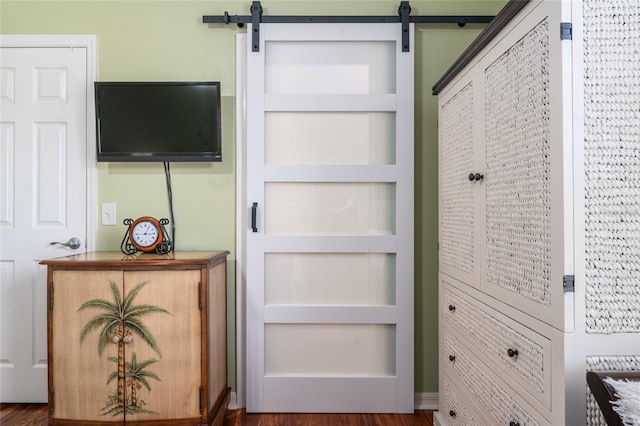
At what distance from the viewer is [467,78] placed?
1.69 m

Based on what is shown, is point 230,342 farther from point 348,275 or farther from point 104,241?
point 104,241

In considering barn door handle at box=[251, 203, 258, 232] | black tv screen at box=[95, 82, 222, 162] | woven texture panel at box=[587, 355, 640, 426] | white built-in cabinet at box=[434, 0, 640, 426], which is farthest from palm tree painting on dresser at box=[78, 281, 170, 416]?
woven texture panel at box=[587, 355, 640, 426]

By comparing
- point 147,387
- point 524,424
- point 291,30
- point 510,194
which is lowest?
point 147,387

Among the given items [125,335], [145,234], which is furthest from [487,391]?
[145,234]

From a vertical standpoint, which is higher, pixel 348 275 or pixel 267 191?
pixel 267 191

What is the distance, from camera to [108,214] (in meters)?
2.36

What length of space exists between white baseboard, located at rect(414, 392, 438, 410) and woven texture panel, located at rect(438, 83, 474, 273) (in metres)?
0.89

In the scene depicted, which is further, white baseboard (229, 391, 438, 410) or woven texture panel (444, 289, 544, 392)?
white baseboard (229, 391, 438, 410)

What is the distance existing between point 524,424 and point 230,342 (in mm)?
1622

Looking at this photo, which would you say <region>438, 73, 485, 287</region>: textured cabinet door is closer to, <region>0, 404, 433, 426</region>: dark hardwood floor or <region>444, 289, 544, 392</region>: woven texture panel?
<region>444, 289, 544, 392</region>: woven texture panel

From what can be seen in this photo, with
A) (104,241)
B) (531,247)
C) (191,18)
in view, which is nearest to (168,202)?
(104,241)

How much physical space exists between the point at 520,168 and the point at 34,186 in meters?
2.58

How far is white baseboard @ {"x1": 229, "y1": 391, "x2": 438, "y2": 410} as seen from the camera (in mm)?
2333

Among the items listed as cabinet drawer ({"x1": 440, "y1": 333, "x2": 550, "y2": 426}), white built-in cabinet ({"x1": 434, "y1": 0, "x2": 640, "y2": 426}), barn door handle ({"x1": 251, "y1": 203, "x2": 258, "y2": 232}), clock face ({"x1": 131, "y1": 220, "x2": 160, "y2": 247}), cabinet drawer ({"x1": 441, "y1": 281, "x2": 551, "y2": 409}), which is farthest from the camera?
barn door handle ({"x1": 251, "y1": 203, "x2": 258, "y2": 232})
